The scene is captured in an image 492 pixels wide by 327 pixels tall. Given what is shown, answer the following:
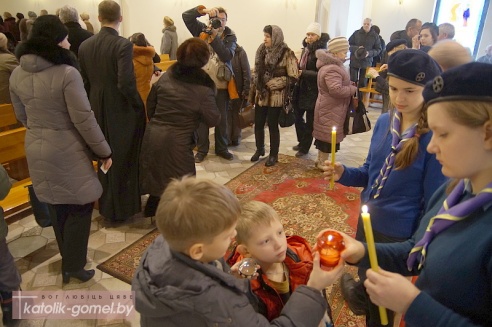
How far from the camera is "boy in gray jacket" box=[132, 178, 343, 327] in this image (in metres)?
1.02

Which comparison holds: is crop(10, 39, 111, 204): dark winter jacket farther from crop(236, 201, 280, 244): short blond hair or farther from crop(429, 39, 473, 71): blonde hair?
crop(429, 39, 473, 71): blonde hair

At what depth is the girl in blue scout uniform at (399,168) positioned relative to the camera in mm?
1653

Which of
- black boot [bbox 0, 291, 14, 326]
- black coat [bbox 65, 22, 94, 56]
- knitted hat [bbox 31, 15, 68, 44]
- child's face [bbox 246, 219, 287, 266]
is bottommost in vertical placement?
black boot [bbox 0, 291, 14, 326]

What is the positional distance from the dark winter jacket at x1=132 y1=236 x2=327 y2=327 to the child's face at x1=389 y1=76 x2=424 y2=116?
1011mm

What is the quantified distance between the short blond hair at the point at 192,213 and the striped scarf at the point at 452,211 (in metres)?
0.55

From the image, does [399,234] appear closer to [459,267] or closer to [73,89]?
[459,267]

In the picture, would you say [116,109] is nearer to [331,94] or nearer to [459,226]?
[331,94]

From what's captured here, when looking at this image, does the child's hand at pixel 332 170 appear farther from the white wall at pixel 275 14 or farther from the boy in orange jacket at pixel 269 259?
the white wall at pixel 275 14

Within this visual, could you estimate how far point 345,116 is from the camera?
426cm

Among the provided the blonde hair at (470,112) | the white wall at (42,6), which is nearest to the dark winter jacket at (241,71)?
the blonde hair at (470,112)

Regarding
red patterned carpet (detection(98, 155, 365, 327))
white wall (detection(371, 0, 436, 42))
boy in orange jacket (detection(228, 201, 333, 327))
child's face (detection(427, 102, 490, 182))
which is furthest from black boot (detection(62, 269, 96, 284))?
white wall (detection(371, 0, 436, 42))

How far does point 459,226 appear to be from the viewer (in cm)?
102

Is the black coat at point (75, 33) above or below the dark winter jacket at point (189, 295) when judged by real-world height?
above

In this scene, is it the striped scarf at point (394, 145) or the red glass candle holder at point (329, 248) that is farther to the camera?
the striped scarf at point (394, 145)
